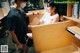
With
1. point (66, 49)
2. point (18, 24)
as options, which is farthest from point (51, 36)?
point (18, 24)

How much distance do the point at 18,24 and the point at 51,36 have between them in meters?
0.56

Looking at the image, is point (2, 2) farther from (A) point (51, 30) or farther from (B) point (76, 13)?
(B) point (76, 13)

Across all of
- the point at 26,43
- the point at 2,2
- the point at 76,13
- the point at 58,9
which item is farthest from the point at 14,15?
the point at 76,13

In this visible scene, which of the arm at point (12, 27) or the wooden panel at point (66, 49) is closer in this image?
the wooden panel at point (66, 49)

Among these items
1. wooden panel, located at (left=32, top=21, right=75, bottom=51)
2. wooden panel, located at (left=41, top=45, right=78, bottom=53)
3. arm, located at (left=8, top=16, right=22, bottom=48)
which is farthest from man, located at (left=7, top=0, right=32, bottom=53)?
wooden panel, located at (left=41, top=45, right=78, bottom=53)

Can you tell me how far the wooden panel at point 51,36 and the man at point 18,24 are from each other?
0.48 m

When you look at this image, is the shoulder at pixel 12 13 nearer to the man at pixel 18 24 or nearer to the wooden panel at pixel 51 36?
the man at pixel 18 24

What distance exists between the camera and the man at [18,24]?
1.67 m

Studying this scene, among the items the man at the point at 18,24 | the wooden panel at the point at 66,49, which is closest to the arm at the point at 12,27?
the man at the point at 18,24

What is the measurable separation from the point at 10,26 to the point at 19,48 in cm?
37

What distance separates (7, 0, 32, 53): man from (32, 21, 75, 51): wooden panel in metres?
0.48

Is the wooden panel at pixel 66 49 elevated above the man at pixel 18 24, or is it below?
below

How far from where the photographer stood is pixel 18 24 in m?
1.72

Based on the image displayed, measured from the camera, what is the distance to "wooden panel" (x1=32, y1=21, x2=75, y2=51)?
4.32 feet
